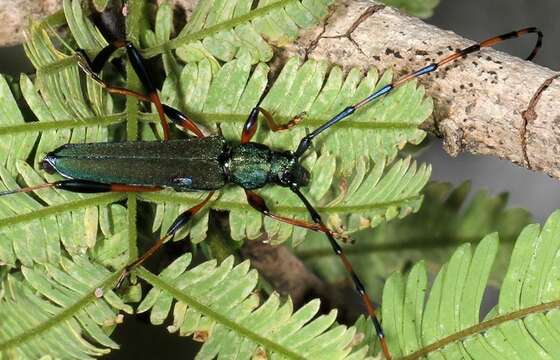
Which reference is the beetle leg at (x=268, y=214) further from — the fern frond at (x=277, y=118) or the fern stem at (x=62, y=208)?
the fern stem at (x=62, y=208)

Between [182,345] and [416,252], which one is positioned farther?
[182,345]

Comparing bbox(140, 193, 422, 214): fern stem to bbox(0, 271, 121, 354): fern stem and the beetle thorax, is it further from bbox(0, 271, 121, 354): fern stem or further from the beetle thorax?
bbox(0, 271, 121, 354): fern stem

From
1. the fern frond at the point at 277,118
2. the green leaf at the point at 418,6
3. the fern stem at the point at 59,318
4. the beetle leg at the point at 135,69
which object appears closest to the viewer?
the fern stem at the point at 59,318

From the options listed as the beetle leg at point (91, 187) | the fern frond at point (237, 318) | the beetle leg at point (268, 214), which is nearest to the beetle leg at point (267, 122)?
the beetle leg at point (268, 214)

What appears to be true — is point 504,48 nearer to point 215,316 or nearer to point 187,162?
point 187,162

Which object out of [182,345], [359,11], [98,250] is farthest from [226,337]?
[182,345]

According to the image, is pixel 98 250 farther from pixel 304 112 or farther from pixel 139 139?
pixel 304 112
